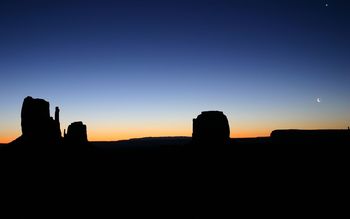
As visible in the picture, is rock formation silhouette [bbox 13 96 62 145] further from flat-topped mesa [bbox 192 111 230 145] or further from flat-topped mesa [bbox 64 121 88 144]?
flat-topped mesa [bbox 192 111 230 145]

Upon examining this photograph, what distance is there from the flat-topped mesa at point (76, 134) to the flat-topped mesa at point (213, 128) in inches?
1134

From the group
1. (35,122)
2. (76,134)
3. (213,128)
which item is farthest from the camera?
(76,134)

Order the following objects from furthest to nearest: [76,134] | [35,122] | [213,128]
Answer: [76,134] < [213,128] < [35,122]

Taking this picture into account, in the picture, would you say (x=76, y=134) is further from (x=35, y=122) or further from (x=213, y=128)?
(x=213, y=128)

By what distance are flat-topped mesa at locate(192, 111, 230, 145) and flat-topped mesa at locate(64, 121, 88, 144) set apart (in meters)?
28.8

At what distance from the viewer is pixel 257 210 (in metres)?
25.6

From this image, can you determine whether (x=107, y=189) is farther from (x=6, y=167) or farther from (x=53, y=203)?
(x=6, y=167)

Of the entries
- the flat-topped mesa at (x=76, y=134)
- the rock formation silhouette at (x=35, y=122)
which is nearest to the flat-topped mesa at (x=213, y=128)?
the rock formation silhouette at (x=35, y=122)

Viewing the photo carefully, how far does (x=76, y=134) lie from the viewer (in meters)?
63.1

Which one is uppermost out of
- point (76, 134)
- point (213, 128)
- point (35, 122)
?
point (35, 122)

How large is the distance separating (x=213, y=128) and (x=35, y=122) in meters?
25.5

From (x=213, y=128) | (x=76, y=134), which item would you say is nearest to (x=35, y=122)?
(x=76, y=134)

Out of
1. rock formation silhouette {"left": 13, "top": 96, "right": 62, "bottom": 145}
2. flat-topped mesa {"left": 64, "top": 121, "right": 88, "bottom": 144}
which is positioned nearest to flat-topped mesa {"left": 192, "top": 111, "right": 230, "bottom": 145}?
rock formation silhouette {"left": 13, "top": 96, "right": 62, "bottom": 145}

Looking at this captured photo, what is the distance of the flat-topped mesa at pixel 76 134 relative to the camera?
203ft
